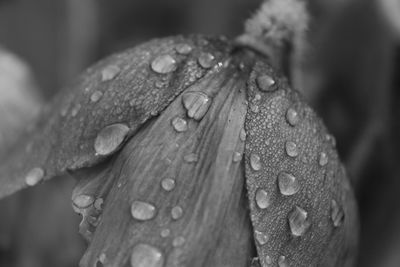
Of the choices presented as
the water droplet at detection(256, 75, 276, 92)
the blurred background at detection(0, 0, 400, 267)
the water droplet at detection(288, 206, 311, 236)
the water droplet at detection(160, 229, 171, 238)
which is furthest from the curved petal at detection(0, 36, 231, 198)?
the blurred background at detection(0, 0, 400, 267)

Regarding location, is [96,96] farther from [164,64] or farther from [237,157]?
[237,157]

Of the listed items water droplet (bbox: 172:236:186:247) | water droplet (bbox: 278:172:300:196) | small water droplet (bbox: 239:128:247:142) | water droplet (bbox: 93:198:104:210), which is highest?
small water droplet (bbox: 239:128:247:142)

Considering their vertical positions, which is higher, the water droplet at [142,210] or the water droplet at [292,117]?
the water droplet at [292,117]

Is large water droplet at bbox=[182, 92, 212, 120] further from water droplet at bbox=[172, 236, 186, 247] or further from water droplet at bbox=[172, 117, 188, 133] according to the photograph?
water droplet at bbox=[172, 236, 186, 247]

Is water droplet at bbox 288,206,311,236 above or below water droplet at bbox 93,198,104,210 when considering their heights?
above

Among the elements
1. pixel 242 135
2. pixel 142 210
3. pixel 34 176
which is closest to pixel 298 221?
pixel 242 135

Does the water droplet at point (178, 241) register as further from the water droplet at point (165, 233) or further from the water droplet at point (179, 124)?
the water droplet at point (179, 124)

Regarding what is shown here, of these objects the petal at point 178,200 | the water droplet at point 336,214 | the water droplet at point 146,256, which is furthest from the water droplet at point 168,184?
the water droplet at point 336,214
